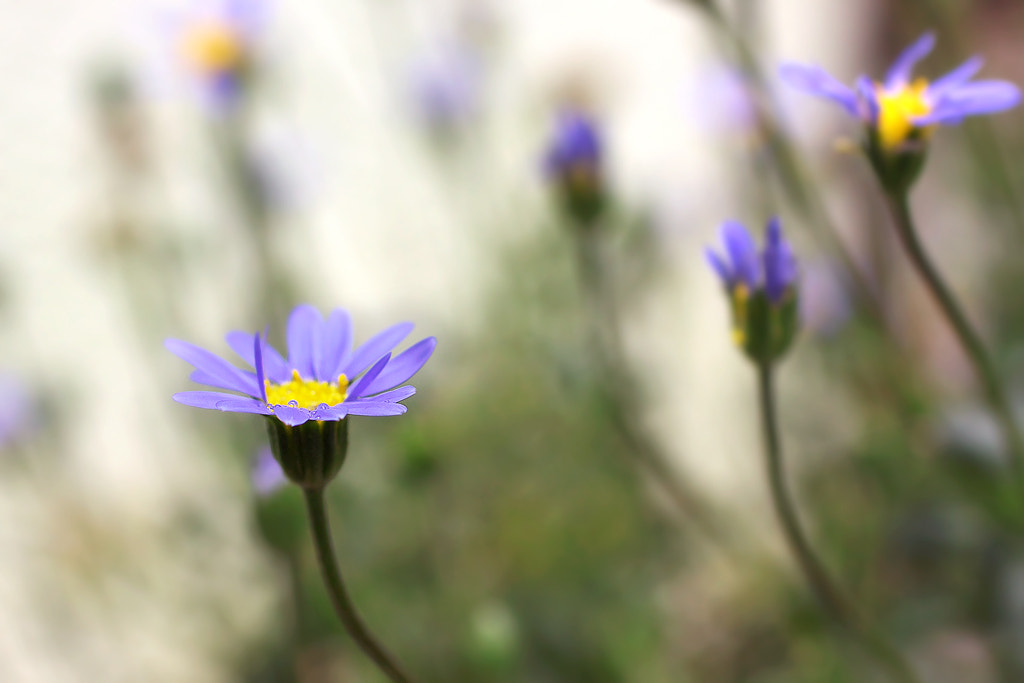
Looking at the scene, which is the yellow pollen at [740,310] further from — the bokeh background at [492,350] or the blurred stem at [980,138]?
the blurred stem at [980,138]

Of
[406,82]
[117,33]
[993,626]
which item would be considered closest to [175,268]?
[406,82]

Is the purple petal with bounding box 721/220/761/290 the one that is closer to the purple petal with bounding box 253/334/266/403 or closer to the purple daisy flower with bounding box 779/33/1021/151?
the purple daisy flower with bounding box 779/33/1021/151

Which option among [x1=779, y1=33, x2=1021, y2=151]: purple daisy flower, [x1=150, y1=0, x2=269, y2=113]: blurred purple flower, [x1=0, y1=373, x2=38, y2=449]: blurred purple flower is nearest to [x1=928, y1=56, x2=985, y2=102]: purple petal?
[x1=779, y1=33, x2=1021, y2=151]: purple daisy flower

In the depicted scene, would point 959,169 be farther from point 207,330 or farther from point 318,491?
point 318,491

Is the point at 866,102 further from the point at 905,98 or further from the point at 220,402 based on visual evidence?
the point at 220,402

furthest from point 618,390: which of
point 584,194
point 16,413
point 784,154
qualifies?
point 16,413
